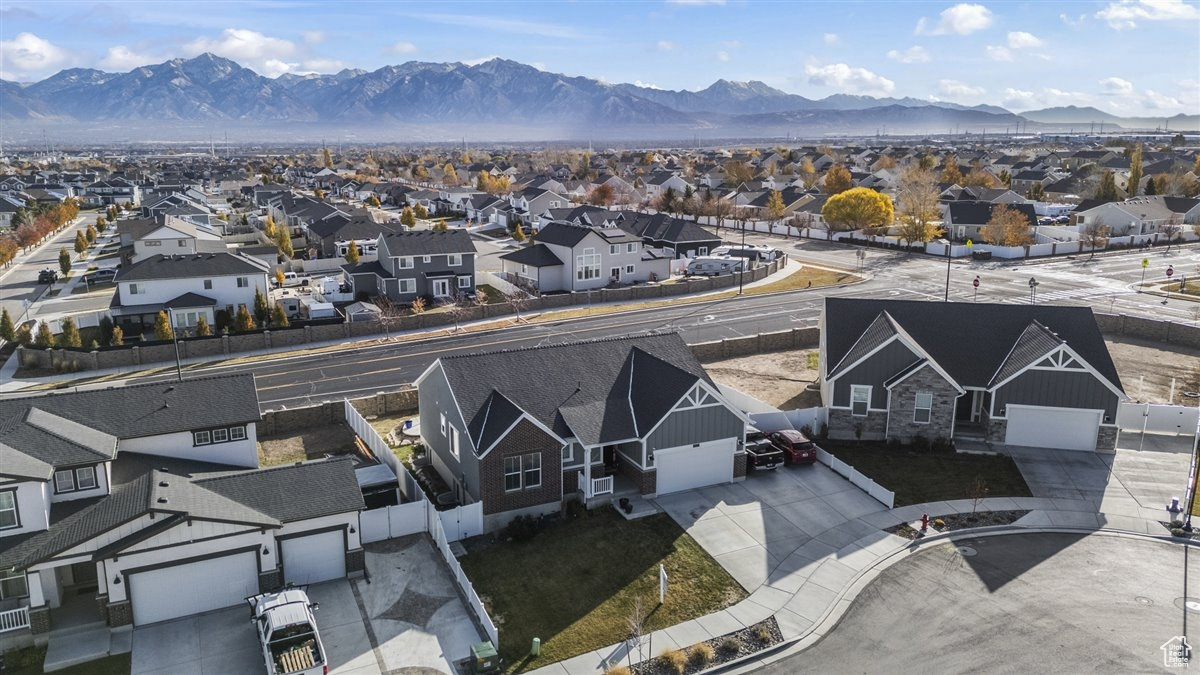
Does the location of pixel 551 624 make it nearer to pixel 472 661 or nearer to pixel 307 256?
pixel 472 661

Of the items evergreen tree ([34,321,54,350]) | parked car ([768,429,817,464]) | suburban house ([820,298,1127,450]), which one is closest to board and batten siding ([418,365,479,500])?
parked car ([768,429,817,464])

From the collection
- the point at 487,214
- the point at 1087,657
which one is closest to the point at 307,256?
the point at 487,214

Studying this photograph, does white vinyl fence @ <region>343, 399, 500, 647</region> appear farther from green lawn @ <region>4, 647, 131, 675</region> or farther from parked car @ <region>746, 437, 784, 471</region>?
parked car @ <region>746, 437, 784, 471</region>

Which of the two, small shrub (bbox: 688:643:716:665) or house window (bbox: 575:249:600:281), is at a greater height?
house window (bbox: 575:249:600:281)

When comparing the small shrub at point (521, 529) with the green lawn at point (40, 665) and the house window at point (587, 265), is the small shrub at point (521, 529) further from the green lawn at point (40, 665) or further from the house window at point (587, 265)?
the house window at point (587, 265)

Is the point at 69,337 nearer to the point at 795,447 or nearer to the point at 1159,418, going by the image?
the point at 795,447
